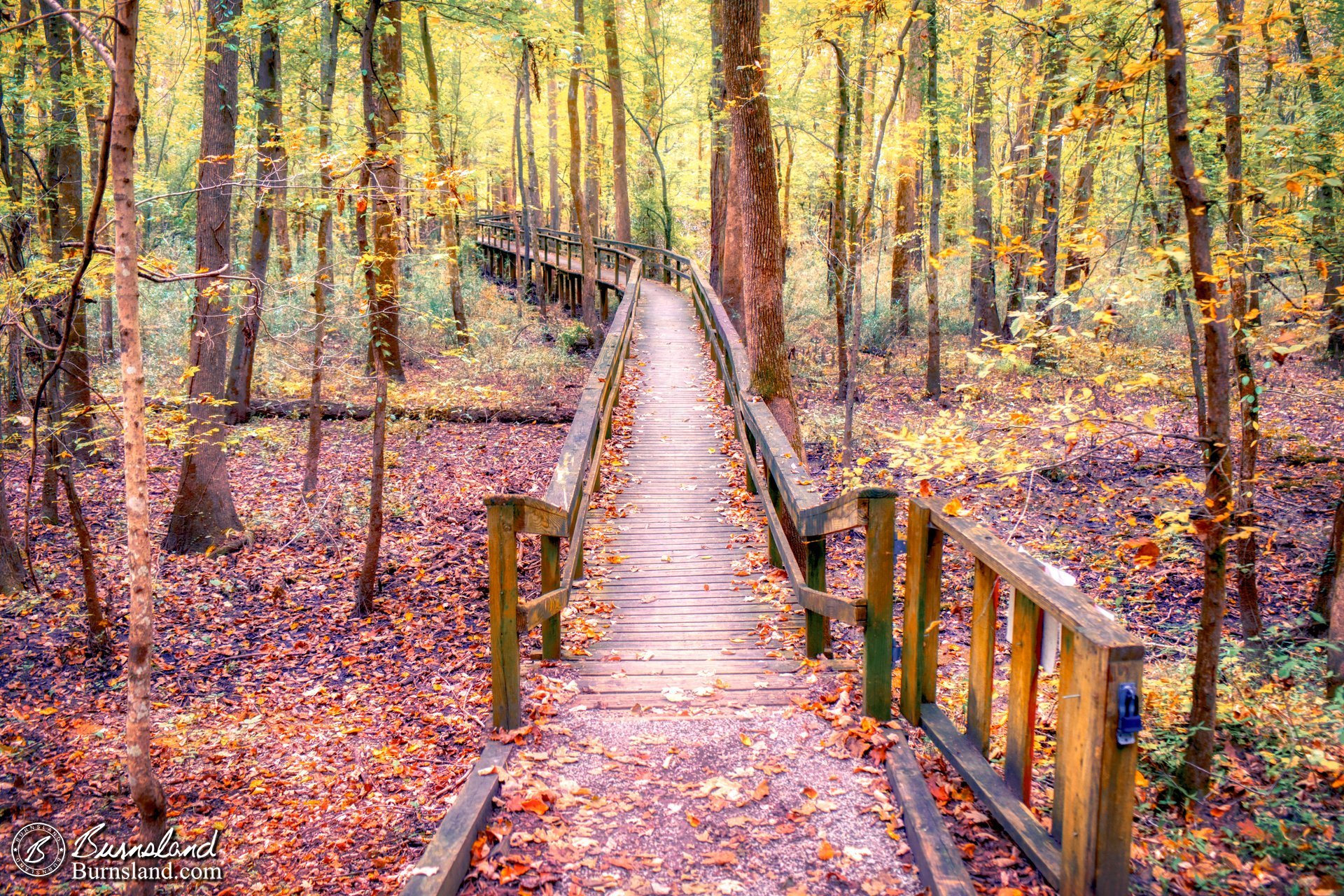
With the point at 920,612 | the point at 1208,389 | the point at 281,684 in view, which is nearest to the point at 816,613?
the point at 920,612

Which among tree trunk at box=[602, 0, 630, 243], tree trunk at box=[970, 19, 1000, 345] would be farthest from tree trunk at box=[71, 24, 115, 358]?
tree trunk at box=[970, 19, 1000, 345]

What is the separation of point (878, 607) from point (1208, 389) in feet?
6.35

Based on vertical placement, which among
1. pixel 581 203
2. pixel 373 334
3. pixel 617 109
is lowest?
pixel 373 334

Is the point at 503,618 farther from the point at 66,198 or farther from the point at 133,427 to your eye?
the point at 66,198

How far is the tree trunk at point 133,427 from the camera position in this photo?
2969 mm

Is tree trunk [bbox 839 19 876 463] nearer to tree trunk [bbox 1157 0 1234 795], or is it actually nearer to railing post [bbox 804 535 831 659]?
railing post [bbox 804 535 831 659]

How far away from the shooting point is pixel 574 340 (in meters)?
20.2

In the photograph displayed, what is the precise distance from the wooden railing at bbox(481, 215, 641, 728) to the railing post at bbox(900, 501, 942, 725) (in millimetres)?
1881

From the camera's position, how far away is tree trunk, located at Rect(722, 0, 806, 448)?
838 cm

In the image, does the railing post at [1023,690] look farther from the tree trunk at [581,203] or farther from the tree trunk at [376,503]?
the tree trunk at [581,203]

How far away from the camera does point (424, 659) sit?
6.96 meters

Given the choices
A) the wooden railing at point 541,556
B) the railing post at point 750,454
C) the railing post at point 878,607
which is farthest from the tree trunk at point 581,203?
the railing post at point 878,607

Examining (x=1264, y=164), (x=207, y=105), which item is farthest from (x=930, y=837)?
(x=207, y=105)

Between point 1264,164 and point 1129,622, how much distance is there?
4856 millimetres
